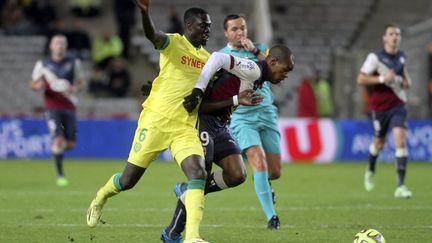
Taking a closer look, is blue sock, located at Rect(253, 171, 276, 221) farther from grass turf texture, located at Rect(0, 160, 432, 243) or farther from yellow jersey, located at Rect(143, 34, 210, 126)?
yellow jersey, located at Rect(143, 34, 210, 126)

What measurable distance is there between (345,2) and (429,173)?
12.6m

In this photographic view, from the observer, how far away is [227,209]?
1356 cm

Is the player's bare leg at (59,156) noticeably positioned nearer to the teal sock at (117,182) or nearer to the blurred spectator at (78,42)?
the teal sock at (117,182)

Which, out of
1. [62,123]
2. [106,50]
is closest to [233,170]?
[62,123]

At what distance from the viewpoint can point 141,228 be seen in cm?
1123

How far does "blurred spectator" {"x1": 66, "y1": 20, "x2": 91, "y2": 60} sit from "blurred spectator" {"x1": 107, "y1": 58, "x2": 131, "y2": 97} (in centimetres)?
151

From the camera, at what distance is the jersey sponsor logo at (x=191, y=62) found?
32.0 feet

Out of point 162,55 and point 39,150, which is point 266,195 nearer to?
point 162,55

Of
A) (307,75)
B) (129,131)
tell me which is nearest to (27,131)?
(129,131)

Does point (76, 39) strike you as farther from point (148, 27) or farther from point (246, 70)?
point (148, 27)

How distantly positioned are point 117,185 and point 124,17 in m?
22.0

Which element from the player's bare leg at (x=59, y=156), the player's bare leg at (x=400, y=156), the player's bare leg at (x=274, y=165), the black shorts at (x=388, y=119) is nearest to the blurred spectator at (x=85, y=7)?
the player's bare leg at (x=59, y=156)

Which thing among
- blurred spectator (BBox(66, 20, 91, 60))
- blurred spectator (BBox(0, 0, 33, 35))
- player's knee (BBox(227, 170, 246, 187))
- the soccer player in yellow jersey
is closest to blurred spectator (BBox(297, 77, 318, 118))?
blurred spectator (BBox(66, 20, 91, 60))

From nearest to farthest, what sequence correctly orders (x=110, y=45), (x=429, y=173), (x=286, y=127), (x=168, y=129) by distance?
(x=168, y=129)
(x=429, y=173)
(x=286, y=127)
(x=110, y=45)
